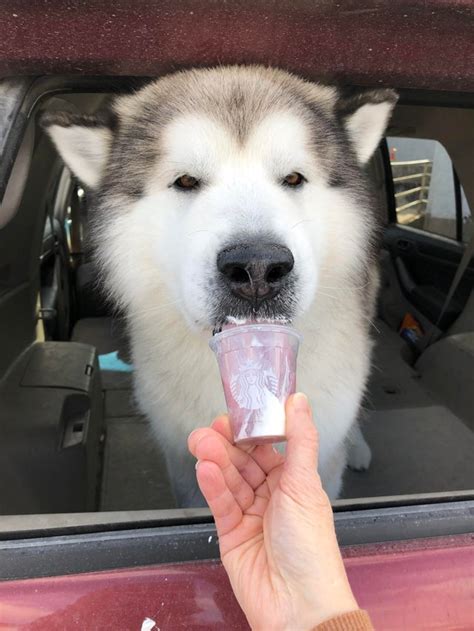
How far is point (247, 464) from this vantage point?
1.20m

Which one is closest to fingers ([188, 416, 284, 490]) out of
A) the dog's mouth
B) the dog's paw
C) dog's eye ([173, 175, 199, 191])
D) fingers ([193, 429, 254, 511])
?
fingers ([193, 429, 254, 511])

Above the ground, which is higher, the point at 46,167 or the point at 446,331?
the point at 46,167

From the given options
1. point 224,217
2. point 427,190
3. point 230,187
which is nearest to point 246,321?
point 224,217

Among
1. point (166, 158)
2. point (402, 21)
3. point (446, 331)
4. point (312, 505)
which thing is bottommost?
point (446, 331)

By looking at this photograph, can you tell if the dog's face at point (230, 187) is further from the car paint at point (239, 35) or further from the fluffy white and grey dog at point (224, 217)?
the car paint at point (239, 35)

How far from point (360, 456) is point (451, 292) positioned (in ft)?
4.25

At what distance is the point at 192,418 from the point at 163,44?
1.21m

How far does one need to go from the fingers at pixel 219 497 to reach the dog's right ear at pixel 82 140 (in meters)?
1.25

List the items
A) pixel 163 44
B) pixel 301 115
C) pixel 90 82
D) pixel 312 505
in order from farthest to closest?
1. pixel 301 115
2. pixel 90 82
3. pixel 163 44
4. pixel 312 505

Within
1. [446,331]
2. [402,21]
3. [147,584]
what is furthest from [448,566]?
[446,331]

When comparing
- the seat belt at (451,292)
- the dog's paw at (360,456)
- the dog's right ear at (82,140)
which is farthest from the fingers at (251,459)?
the seat belt at (451,292)

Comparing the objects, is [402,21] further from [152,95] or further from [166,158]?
[152,95]

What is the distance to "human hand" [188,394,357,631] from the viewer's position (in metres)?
0.91

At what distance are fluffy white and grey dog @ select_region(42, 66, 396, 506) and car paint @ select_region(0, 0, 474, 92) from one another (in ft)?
1.21
